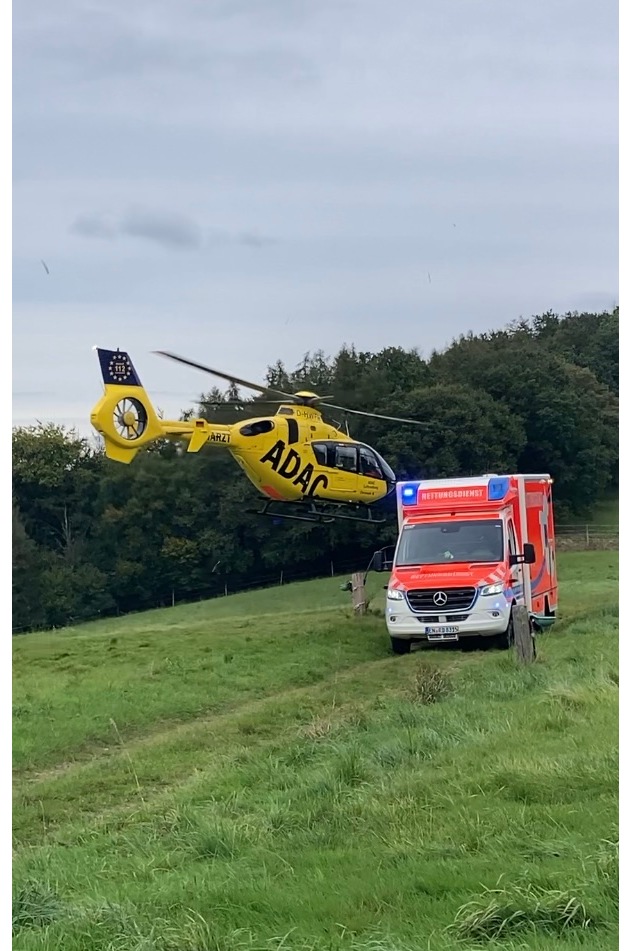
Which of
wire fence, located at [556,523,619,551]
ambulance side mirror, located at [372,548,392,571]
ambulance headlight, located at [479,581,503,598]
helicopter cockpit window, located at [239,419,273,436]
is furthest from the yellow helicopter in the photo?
ambulance headlight, located at [479,581,503,598]

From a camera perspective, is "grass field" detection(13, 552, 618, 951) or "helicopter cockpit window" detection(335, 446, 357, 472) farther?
"helicopter cockpit window" detection(335, 446, 357, 472)

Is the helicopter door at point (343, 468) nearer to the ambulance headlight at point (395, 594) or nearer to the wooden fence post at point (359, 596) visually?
the wooden fence post at point (359, 596)

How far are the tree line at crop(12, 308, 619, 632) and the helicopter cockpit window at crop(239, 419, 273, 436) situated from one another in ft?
7.30

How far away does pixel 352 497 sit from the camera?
18.8 meters

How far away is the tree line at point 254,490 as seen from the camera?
19.6 metres

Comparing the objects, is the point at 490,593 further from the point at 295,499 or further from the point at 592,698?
the point at 592,698

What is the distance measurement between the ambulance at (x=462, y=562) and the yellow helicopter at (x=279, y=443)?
2288mm

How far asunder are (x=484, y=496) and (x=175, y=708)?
20.3 ft

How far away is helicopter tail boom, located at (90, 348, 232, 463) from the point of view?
60.3 feet

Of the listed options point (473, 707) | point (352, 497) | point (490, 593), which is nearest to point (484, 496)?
point (490, 593)

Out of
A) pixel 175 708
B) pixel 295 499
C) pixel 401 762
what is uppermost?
pixel 295 499

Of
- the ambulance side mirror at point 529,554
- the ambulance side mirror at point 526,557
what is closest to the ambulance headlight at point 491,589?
the ambulance side mirror at point 526,557

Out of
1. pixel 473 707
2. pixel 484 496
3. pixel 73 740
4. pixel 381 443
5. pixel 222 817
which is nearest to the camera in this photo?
pixel 222 817

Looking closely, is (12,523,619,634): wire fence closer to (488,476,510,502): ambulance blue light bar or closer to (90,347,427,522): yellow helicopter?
(90,347,427,522): yellow helicopter
